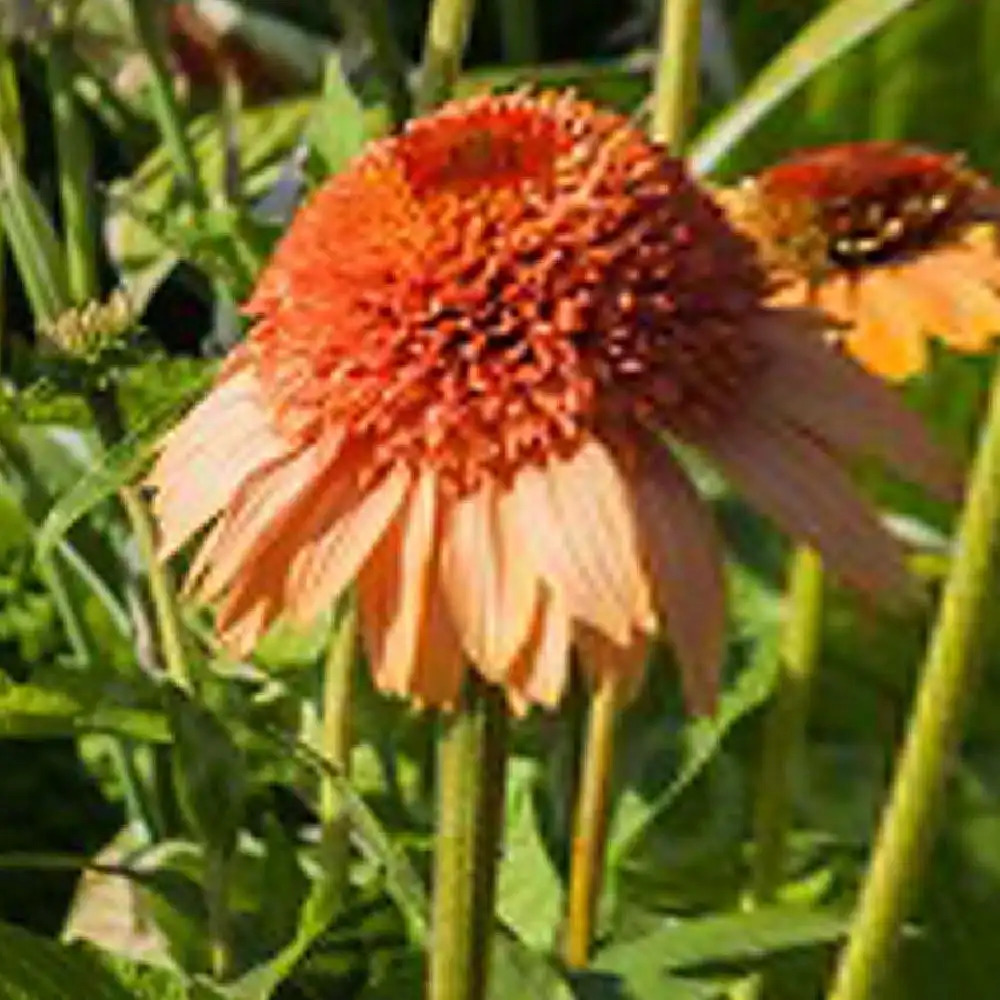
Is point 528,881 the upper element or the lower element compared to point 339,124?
lower

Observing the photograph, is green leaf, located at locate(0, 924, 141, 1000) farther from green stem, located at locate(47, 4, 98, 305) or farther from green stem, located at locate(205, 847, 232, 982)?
green stem, located at locate(47, 4, 98, 305)

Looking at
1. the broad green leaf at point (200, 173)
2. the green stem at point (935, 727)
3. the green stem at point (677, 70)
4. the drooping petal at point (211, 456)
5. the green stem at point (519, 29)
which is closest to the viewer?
the green stem at point (935, 727)

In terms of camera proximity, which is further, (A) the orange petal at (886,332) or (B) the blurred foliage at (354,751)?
(A) the orange petal at (886,332)

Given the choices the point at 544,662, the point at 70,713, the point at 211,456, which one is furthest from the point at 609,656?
the point at 70,713

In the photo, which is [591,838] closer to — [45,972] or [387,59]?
[45,972]

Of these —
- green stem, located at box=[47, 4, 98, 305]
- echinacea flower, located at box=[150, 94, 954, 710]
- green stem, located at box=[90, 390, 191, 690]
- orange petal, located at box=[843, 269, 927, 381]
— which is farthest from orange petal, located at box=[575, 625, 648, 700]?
green stem, located at box=[47, 4, 98, 305]

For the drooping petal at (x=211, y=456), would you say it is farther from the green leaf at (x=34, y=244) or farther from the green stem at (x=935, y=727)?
the green leaf at (x=34, y=244)

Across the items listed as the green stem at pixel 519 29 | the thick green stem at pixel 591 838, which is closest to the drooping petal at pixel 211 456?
the thick green stem at pixel 591 838
